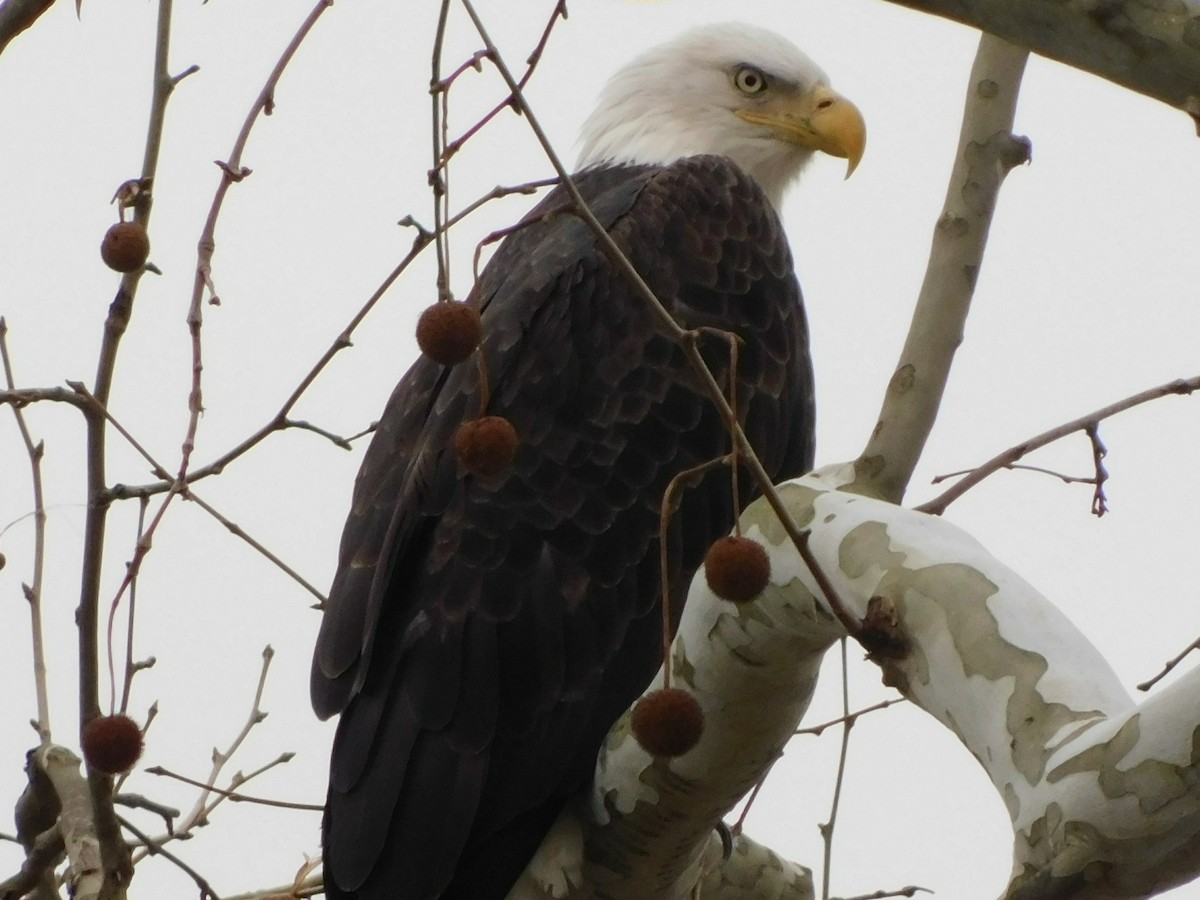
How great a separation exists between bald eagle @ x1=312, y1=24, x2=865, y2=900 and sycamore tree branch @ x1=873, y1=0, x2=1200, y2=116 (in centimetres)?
181

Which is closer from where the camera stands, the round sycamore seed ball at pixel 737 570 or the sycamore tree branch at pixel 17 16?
the sycamore tree branch at pixel 17 16

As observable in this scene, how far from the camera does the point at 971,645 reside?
2.03 metres

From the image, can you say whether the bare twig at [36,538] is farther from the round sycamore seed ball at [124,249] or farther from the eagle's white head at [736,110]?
the eagle's white head at [736,110]

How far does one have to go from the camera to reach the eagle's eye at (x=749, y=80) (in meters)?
5.43

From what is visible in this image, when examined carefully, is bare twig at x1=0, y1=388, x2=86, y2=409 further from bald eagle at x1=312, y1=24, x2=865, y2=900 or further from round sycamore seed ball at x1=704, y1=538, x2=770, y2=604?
bald eagle at x1=312, y1=24, x2=865, y2=900

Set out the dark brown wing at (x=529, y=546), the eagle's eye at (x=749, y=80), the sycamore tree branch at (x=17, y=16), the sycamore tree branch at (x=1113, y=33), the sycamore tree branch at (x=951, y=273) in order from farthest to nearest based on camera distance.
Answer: the eagle's eye at (x=749, y=80), the dark brown wing at (x=529, y=546), the sycamore tree branch at (x=951, y=273), the sycamore tree branch at (x=17, y=16), the sycamore tree branch at (x=1113, y=33)

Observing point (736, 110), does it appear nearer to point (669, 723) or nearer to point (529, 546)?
point (529, 546)

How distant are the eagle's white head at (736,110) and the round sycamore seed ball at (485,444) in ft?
10.5

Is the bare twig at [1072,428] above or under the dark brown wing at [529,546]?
under

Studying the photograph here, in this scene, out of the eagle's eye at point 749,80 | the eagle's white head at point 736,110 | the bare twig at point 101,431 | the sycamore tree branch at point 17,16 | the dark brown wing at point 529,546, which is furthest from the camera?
the eagle's eye at point 749,80

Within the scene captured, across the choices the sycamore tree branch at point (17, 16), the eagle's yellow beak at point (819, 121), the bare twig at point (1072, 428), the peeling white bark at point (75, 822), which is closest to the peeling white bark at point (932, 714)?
the bare twig at point (1072, 428)

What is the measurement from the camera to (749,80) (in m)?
5.45

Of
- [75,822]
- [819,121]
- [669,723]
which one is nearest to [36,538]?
[75,822]

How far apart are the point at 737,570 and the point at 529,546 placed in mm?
1719
